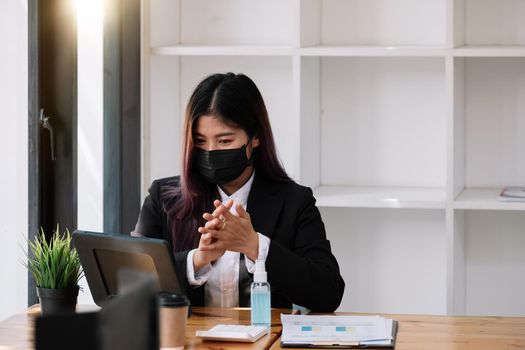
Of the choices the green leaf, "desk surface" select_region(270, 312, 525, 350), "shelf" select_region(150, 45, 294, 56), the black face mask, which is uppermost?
"shelf" select_region(150, 45, 294, 56)

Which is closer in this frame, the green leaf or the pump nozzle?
the pump nozzle

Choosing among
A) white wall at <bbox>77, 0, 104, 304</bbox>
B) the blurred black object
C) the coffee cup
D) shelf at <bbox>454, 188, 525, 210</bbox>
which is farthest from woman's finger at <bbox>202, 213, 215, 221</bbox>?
the blurred black object

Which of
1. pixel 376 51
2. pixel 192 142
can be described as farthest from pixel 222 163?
pixel 376 51

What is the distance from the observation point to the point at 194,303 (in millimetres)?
2611

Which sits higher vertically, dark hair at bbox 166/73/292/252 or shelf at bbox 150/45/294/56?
shelf at bbox 150/45/294/56

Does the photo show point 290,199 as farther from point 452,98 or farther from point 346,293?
point 346,293

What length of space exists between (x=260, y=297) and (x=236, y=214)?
0.31 meters

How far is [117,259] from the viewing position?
7.41 ft

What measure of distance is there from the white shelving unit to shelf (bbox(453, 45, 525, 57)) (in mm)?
159

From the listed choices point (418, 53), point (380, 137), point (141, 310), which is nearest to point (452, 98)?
point (418, 53)

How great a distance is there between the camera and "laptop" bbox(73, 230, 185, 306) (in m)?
2.19

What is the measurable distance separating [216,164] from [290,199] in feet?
0.86

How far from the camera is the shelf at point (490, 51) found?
10.9ft

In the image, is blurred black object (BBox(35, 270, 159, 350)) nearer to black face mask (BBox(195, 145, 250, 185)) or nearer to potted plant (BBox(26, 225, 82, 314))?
potted plant (BBox(26, 225, 82, 314))
